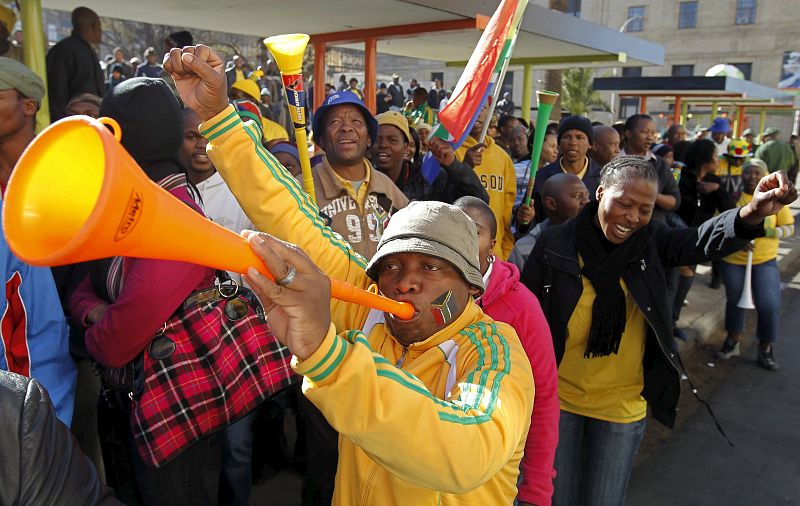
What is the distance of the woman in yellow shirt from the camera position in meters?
5.84

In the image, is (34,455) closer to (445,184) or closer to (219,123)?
(219,123)

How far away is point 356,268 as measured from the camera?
2.04m

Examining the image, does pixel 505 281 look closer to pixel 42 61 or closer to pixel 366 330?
pixel 366 330

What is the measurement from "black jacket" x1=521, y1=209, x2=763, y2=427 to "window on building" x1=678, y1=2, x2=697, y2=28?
46944 mm

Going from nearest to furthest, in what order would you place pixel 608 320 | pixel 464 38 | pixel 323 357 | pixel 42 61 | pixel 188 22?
1. pixel 323 357
2. pixel 608 320
3. pixel 42 61
4. pixel 188 22
5. pixel 464 38

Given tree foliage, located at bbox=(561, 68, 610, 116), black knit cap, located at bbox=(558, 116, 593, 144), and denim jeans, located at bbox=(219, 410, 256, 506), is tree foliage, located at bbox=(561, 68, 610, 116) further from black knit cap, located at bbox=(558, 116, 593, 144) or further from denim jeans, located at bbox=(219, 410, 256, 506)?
denim jeans, located at bbox=(219, 410, 256, 506)

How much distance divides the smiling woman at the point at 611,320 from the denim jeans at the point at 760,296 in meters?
3.80

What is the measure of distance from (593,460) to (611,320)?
66cm

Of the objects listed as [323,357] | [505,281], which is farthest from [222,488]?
[323,357]

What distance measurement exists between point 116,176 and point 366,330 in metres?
1.05

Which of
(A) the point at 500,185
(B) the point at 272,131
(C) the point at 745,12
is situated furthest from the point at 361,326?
(C) the point at 745,12

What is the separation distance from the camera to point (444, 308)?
1.70 meters

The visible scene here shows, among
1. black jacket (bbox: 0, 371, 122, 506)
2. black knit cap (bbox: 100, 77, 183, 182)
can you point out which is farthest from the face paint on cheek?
black knit cap (bbox: 100, 77, 183, 182)

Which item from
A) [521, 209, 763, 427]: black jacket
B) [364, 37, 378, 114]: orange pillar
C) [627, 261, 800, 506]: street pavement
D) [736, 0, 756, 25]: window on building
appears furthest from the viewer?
[736, 0, 756, 25]: window on building
